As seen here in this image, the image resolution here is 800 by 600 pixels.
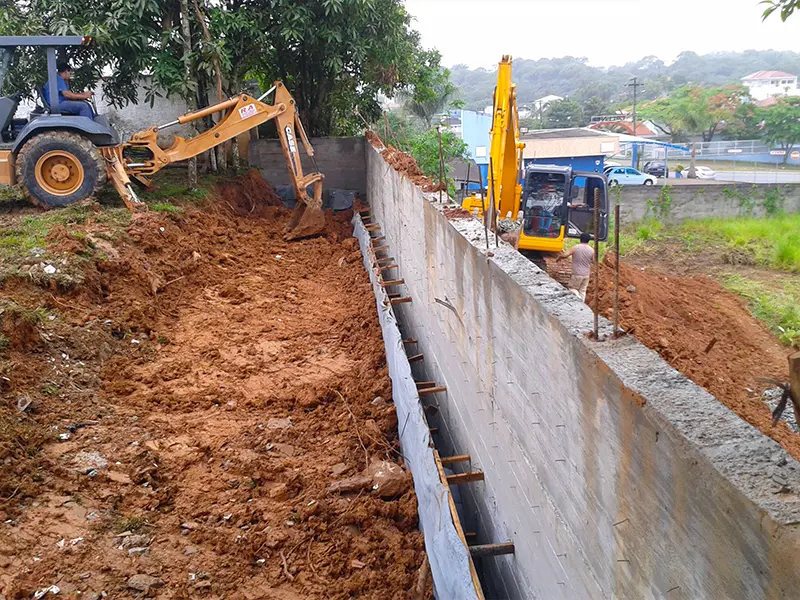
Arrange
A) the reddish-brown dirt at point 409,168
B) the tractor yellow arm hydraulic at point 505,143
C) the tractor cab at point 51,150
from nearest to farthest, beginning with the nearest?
the reddish-brown dirt at point 409,168, the tractor yellow arm hydraulic at point 505,143, the tractor cab at point 51,150

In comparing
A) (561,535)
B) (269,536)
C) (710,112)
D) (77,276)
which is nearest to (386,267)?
(77,276)

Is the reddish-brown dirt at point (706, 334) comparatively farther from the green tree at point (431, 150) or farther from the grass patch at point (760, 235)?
the green tree at point (431, 150)

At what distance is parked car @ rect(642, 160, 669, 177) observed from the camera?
41556 mm

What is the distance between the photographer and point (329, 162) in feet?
51.8

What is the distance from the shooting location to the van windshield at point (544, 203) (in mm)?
11258

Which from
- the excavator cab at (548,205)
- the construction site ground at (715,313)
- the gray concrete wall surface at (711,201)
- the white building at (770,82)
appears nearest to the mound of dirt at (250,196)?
the excavator cab at (548,205)

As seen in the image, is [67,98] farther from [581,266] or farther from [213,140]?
[581,266]

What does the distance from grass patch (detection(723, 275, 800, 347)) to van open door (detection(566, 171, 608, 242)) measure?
11.0 feet

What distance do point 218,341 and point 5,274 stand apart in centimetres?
233

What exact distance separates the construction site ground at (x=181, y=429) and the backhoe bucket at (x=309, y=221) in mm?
2816

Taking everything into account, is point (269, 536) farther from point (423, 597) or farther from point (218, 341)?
point (218, 341)

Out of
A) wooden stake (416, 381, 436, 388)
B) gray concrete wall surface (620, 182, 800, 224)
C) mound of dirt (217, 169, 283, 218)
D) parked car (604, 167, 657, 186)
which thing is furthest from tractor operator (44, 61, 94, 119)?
parked car (604, 167, 657, 186)

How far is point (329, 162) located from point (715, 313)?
29.0 feet

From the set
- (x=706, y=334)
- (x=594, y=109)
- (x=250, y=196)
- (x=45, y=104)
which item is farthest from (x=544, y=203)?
(x=594, y=109)
